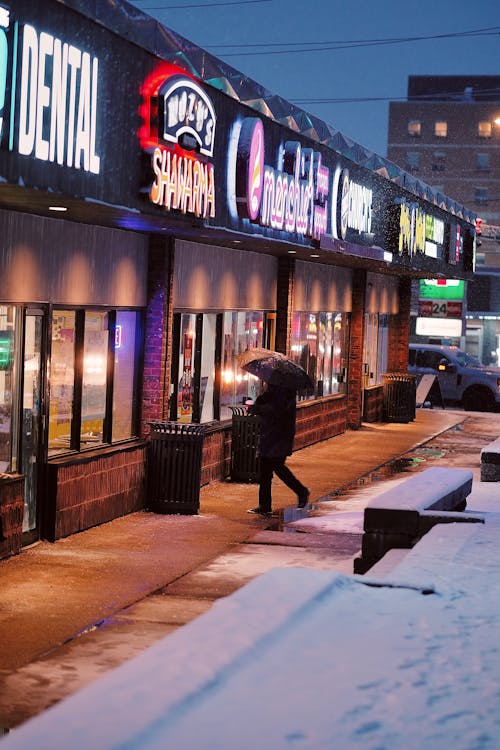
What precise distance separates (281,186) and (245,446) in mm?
3567

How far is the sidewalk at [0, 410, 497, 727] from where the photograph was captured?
920 cm

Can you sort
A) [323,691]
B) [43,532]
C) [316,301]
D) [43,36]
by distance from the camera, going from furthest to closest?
[316,301]
[43,532]
[43,36]
[323,691]

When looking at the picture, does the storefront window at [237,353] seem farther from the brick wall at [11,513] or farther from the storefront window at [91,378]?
the brick wall at [11,513]

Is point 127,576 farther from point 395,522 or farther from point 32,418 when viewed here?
point 395,522

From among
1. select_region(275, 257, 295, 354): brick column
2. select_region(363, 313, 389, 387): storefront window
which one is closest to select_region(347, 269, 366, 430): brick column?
select_region(363, 313, 389, 387): storefront window

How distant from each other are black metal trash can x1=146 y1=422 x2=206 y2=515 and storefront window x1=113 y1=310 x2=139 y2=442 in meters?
0.51

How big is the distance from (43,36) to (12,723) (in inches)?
216

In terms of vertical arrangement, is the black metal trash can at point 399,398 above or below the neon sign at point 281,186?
below

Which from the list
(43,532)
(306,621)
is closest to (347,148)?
(43,532)

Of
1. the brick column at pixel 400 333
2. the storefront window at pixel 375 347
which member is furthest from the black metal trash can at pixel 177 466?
the brick column at pixel 400 333

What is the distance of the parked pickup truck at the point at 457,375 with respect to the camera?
1473 inches

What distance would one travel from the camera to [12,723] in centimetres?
746

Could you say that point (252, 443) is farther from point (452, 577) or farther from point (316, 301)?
point (452, 577)

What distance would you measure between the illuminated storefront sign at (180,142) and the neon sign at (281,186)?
1207 millimetres
